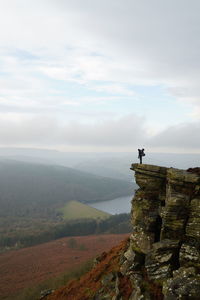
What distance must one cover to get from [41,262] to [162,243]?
314 feet

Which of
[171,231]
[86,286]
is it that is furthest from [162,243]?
[86,286]

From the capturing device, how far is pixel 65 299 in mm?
35844

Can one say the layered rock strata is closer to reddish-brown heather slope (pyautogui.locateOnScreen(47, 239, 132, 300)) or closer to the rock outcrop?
the rock outcrop

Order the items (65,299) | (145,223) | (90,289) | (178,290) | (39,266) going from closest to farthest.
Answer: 1. (178,290)
2. (145,223)
3. (90,289)
4. (65,299)
5. (39,266)

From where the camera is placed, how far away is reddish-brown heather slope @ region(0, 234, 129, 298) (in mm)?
86875

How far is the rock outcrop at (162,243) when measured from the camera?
910 inches

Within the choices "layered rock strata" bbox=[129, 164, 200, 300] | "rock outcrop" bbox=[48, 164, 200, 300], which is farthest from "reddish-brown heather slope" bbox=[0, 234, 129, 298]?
"layered rock strata" bbox=[129, 164, 200, 300]

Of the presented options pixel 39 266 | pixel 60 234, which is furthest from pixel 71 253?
pixel 60 234

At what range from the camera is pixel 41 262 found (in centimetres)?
10881

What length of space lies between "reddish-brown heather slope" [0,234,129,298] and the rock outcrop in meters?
59.9

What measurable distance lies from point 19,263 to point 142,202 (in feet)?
326

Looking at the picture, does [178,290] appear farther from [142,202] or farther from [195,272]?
[142,202]

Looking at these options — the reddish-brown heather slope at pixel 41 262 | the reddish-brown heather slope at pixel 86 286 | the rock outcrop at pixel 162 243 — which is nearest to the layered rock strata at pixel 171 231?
the rock outcrop at pixel 162 243

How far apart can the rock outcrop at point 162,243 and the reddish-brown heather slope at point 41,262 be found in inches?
2358
